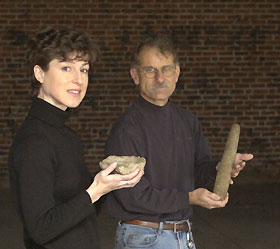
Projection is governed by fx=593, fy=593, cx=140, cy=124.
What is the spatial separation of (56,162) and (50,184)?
10cm

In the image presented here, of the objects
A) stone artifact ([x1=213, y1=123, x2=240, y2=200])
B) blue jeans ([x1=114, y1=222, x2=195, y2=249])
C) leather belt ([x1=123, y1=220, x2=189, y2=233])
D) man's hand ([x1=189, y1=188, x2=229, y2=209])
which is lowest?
blue jeans ([x1=114, y1=222, x2=195, y2=249])

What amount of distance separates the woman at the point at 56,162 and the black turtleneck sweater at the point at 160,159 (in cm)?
39

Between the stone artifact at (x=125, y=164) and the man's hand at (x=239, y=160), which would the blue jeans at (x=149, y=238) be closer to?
the man's hand at (x=239, y=160)

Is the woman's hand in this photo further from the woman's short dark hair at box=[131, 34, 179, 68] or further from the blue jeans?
the woman's short dark hair at box=[131, 34, 179, 68]

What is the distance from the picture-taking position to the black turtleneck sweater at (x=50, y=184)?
6.06 feet

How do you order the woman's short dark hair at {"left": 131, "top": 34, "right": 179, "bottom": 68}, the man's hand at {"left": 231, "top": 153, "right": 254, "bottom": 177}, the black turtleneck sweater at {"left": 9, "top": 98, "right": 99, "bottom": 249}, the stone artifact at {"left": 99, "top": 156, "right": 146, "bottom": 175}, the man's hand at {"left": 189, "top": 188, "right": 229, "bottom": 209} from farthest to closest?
the woman's short dark hair at {"left": 131, "top": 34, "right": 179, "bottom": 68}, the man's hand at {"left": 231, "top": 153, "right": 254, "bottom": 177}, the man's hand at {"left": 189, "top": 188, "right": 229, "bottom": 209}, the stone artifact at {"left": 99, "top": 156, "right": 146, "bottom": 175}, the black turtleneck sweater at {"left": 9, "top": 98, "right": 99, "bottom": 249}

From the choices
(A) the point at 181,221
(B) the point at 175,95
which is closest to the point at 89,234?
(A) the point at 181,221

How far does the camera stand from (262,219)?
258 inches

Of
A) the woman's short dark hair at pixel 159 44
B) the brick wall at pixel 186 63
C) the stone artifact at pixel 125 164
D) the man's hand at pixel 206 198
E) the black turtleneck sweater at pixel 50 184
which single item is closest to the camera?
the black turtleneck sweater at pixel 50 184

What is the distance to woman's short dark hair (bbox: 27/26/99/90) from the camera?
200 cm

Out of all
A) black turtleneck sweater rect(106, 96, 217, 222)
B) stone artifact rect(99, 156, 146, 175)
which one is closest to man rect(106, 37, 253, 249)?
black turtleneck sweater rect(106, 96, 217, 222)

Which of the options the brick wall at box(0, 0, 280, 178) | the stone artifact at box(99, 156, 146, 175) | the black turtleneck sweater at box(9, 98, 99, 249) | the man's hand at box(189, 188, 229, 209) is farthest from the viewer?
the brick wall at box(0, 0, 280, 178)

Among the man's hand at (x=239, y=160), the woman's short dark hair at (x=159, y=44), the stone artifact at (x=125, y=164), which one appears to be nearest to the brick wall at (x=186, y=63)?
the woman's short dark hair at (x=159, y=44)

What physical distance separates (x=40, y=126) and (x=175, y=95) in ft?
21.8
